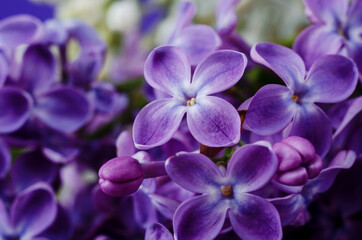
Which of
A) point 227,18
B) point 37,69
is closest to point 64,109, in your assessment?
point 37,69

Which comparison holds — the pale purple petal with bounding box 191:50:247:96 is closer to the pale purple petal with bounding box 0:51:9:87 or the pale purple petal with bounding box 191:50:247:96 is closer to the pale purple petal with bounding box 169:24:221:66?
the pale purple petal with bounding box 169:24:221:66

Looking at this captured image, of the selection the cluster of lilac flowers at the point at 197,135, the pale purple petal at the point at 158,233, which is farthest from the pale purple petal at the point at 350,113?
the pale purple petal at the point at 158,233

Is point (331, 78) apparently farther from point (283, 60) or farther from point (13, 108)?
point (13, 108)

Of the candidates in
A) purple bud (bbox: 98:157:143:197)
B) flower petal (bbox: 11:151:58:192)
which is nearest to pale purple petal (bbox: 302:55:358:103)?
purple bud (bbox: 98:157:143:197)

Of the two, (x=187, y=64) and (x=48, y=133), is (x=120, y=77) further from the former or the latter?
(x=187, y=64)

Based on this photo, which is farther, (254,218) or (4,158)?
(4,158)

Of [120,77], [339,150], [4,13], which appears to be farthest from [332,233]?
[4,13]
